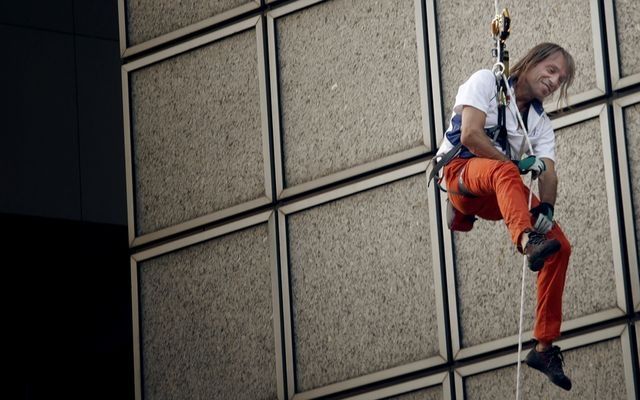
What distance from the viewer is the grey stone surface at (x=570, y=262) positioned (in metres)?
9.98

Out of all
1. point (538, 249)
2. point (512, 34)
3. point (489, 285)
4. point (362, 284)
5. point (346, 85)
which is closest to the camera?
point (538, 249)

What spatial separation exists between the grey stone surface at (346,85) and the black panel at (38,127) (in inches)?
197

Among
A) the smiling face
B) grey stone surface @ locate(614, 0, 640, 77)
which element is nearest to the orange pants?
the smiling face

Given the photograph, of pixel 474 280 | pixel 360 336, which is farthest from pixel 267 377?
pixel 474 280

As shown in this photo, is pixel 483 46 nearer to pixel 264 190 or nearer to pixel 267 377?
pixel 264 190

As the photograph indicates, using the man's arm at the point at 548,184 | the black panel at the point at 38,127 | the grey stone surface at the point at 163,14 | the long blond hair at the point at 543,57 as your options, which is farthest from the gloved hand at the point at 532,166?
the black panel at the point at 38,127

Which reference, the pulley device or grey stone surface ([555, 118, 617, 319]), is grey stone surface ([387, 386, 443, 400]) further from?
the pulley device

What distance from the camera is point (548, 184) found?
9.20 metres

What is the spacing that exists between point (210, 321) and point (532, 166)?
3.53m

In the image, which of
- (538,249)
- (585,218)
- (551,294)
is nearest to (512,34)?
(585,218)

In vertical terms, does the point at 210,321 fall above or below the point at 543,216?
above

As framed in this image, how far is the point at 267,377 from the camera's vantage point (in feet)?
37.1

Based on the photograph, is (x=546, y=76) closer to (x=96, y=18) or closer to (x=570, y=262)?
(x=570, y=262)

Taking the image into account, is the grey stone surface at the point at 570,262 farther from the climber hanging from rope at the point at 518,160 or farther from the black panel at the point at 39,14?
the black panel at the point at 39,14
